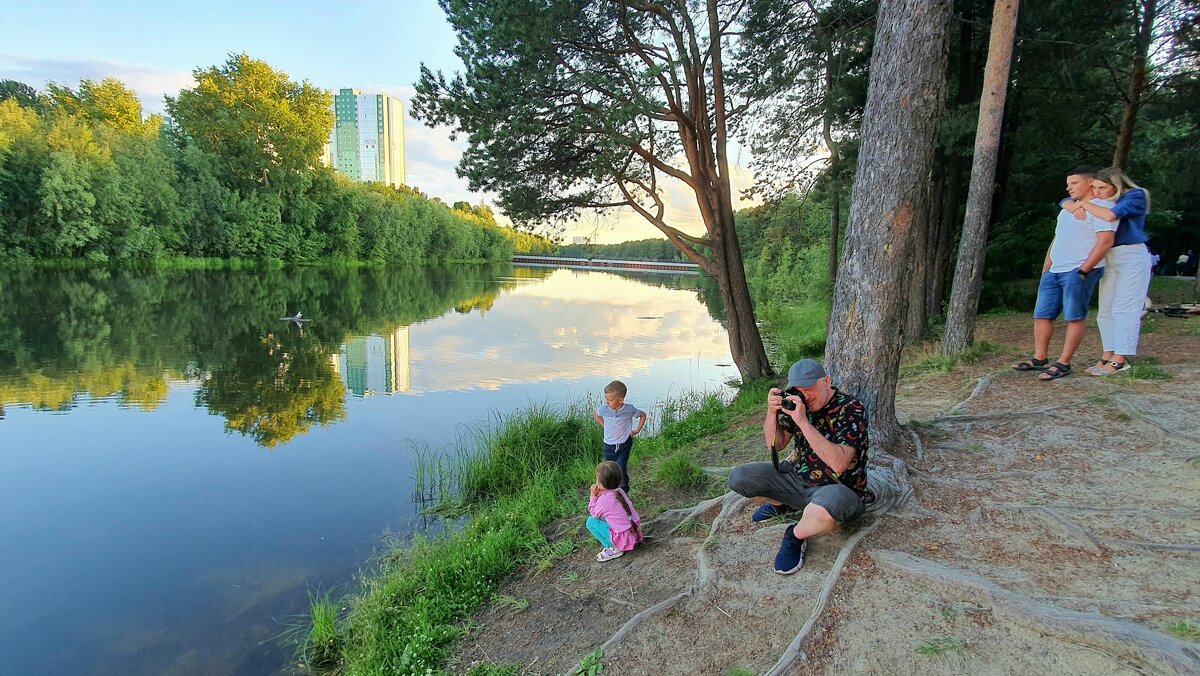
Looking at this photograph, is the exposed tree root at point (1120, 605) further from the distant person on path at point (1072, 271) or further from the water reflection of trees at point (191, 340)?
the water reflection of trees at point (191, 340)

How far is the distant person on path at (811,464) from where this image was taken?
296 centimetres

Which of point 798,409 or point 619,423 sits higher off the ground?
point 798,409

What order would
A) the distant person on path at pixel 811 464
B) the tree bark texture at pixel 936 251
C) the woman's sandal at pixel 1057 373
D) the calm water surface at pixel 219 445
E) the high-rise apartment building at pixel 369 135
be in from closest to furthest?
the distant person on path at pixel 811 464
the calm water surface at pixel 219 445
the woman's sandal at pixel 1057 373
the tree bark texture at pixel 936 251
the high-rise apartment building at pixel 369 135

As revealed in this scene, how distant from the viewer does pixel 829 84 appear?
10695 mm

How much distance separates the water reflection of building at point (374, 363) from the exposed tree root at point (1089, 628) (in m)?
10.7

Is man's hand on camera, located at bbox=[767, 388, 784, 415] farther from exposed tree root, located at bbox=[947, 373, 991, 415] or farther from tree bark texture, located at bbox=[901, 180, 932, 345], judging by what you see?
tree bark texture, located at bbox=[901, 180, 932, 345]

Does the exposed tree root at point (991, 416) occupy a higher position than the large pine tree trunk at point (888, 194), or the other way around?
the large pine tree trunk at point (888, 194)

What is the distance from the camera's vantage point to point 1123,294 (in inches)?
196

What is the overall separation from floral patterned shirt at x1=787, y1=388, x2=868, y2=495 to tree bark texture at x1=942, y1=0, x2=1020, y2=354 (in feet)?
17.2

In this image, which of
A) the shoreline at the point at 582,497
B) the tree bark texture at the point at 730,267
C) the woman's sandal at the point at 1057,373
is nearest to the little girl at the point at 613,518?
the shoreline at the point at 582,497

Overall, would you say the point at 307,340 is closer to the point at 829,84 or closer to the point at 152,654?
the point at 152,654

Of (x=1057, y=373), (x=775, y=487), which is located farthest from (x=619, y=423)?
(x=1057, y=373)

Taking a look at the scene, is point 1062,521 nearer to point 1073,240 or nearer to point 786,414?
point 786,414

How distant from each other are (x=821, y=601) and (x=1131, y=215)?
4.71 metres
